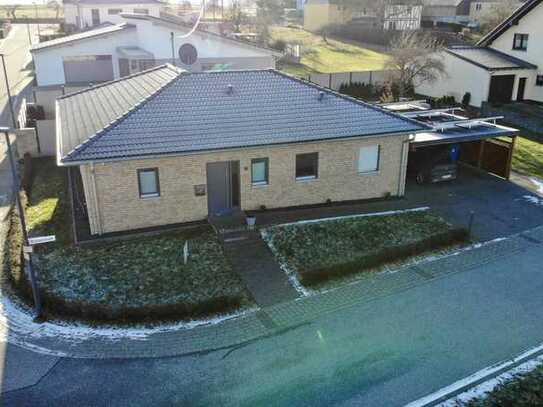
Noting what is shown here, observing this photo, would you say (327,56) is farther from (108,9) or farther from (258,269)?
(258,269)

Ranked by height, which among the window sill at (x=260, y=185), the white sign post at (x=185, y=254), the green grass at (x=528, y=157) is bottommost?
the green grass at (x=528, y=157)

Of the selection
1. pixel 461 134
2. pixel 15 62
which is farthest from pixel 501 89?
pixel 15 62

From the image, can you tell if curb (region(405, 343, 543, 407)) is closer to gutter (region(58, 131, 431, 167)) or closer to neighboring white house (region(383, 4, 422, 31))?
gutter (region(58, 131, 431, 167))

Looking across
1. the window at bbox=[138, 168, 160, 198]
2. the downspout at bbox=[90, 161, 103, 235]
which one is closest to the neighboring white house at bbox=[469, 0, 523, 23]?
the window at bbox=[138, 168, 160, 198]

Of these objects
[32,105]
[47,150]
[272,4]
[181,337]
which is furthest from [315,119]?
[272,4]

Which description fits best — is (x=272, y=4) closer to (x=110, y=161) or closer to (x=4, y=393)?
(x=110, y=161)

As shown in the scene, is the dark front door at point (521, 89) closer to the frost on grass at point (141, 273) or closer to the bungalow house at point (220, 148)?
the bungalow house at point (220, 148)

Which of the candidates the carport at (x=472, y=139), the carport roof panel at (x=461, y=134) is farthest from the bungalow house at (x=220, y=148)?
the carport at (x=472, y=139)
